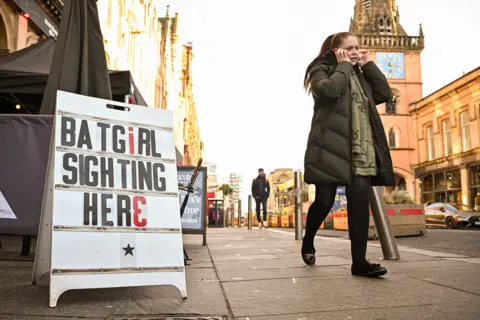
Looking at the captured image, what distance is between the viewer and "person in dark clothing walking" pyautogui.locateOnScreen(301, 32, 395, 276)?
3367 millimetres

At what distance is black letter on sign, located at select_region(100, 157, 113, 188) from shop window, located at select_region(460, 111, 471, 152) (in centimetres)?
3346

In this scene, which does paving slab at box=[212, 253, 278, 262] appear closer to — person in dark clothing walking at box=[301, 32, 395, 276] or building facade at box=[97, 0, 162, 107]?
person in dark clothing walking at box=[301, 32, 395, 276]

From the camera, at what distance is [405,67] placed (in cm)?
4628

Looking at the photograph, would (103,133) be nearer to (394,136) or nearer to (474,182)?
(474,182)

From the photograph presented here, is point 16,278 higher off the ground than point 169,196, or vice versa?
point 169,196

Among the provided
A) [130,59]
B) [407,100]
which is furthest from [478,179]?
[130,59]

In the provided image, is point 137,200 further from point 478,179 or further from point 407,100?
point 407,100

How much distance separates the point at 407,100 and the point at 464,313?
46.3 m

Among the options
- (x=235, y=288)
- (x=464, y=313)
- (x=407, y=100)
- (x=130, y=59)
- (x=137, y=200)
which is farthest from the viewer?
(x=407, y=100)

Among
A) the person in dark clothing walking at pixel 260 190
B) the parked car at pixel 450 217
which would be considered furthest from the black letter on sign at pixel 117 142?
the parked car at pixel 450 217

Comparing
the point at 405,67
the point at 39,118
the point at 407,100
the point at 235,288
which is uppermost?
the point at 405,67

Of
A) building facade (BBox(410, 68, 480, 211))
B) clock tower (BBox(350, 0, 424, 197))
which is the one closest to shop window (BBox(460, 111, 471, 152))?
building facade (BBox(410, 68, 480, 211))

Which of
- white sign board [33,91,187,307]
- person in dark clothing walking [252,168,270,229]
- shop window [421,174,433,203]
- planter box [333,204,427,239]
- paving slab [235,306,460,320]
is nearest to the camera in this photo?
paving slab [235,306,460,320]

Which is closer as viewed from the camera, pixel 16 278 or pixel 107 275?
pixel 107 275
